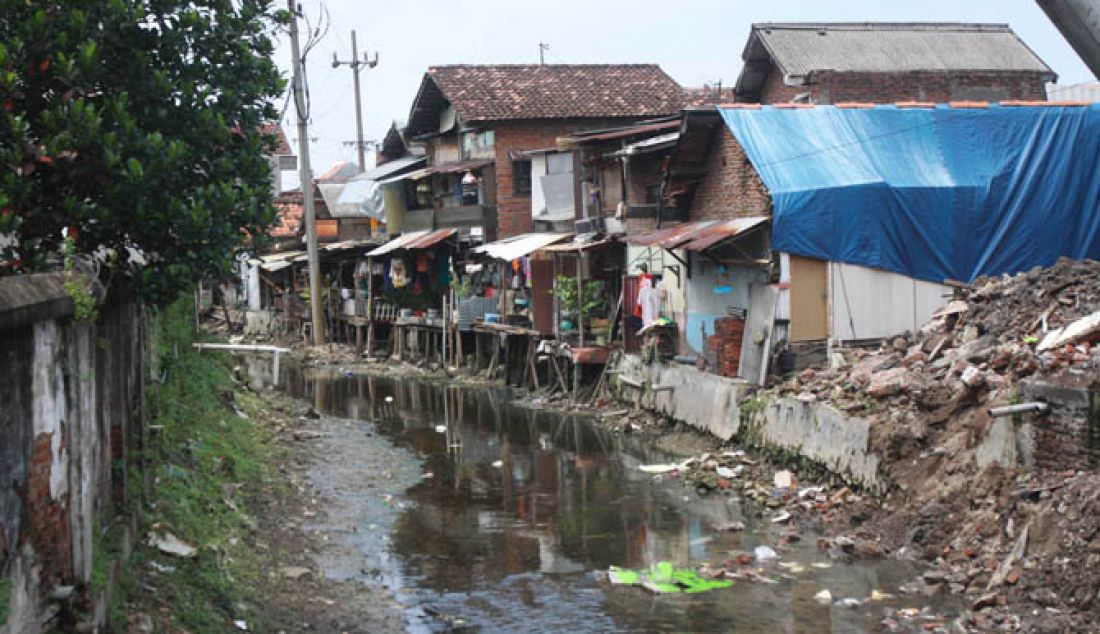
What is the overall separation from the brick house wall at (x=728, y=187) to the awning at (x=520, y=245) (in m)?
5.67

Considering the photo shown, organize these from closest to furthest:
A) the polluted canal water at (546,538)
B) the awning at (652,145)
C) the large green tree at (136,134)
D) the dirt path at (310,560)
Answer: the large green tree at (136,134), the dirt path at (310,560), the polluted canal water at (546,538), the awning at (652,145)

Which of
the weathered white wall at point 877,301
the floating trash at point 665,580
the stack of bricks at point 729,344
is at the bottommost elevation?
the floating trash at point 665,580

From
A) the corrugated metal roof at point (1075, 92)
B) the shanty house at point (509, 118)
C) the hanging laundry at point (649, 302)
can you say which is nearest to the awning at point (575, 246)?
the hanging laundry at point (649, 302)

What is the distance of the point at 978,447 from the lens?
1341 centimetres

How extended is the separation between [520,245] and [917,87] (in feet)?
37.9

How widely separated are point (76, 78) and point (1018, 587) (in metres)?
9.31

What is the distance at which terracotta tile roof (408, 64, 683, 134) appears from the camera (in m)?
33.1

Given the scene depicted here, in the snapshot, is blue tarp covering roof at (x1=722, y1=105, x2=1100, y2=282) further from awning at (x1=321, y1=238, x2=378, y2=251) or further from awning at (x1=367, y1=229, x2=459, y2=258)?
awning at (x1=321, y1=238, x2=378, y2=251)

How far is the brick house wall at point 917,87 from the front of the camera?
30.6m

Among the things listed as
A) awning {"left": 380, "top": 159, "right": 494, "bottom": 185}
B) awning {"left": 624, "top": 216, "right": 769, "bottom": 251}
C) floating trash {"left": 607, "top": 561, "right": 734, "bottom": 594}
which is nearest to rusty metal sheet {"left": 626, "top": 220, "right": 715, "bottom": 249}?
awning {"left": 624, "top": 216, "right": 769, "bottom": 251}

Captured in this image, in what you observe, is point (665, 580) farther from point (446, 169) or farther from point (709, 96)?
point (709, 96)

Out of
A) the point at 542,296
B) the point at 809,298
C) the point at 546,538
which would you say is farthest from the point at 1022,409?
the point at 542,296

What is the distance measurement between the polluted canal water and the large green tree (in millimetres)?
4570

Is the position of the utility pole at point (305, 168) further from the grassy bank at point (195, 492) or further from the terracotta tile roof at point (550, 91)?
the grassy bank at point (195, 492)
